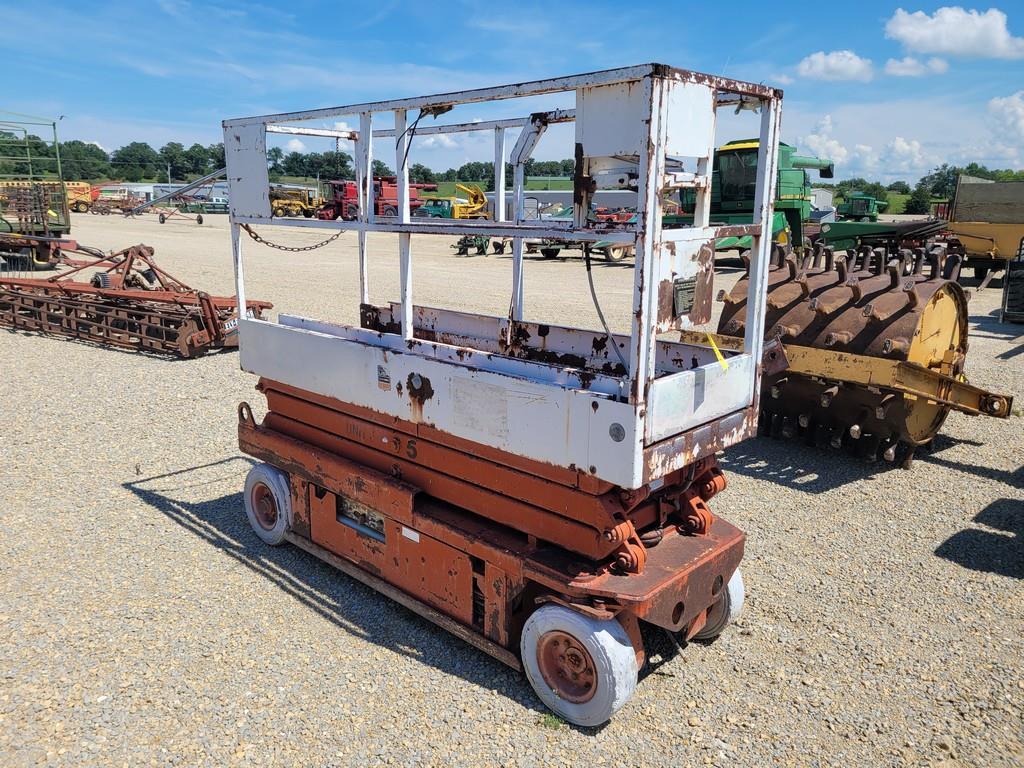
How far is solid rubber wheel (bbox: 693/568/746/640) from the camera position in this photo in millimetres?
4297

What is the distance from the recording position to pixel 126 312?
38.3 ft

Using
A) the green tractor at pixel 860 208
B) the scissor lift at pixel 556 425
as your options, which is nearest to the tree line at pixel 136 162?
the green tractor at pixel 860 208

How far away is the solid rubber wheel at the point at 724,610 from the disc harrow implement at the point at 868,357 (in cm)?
269

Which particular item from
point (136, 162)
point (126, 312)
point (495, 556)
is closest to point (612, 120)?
point (495, 556)

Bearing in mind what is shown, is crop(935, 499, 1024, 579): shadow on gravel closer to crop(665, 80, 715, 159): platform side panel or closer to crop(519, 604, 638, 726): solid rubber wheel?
crop(519, 604, 638, 726): solid rubber wheel

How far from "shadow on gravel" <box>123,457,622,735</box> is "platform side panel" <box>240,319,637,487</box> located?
48.9 inches

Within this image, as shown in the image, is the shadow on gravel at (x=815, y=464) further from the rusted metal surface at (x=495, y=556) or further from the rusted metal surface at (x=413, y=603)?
the rusted metal surface at (x=413, y=603)

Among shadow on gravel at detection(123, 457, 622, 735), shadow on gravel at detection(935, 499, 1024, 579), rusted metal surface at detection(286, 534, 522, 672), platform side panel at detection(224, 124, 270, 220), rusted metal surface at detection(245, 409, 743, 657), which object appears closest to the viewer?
rusted metal surface at detection(245, 409, 743, 657)

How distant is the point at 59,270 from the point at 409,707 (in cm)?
2144

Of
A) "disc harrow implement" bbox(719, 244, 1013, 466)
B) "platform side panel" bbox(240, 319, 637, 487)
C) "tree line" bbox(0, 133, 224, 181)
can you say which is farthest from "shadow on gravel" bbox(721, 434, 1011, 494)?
"tree line" bbox(0, 133, 224, 181)

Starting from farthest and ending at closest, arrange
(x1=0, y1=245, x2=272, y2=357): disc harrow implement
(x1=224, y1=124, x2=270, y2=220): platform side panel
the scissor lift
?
(x1=0, y1=245, x2=272, y2=357): disc harrow implement → (x1=224, y1=124, x2=270, y2=220): platform side panel → the scissor lift

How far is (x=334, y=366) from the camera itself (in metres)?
4.74

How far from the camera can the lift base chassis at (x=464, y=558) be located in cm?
363

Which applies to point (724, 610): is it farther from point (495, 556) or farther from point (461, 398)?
point (461, 398)
